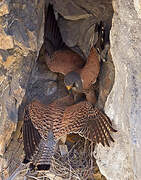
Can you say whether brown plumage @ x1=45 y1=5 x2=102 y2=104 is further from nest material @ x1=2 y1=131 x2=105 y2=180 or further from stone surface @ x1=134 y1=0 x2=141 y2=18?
stone surface @ x1=134 y1=0 x2=141 y2=18

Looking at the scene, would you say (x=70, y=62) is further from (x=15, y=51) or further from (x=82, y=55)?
(x=15, y=51)

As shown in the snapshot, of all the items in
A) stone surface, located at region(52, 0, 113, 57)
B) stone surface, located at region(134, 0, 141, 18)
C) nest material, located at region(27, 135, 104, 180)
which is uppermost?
stone surface, located at region(134, 0, 141, 18)

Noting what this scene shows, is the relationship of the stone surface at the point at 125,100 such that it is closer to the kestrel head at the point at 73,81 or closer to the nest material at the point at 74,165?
the nest material at the point at 74,165

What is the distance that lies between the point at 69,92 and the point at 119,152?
0.79 meters

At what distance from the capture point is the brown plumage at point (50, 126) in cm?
245

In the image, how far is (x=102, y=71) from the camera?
2.84m

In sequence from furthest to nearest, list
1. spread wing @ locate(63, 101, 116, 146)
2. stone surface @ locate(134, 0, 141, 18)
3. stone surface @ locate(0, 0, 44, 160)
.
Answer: spread wing @ locate(63, 101, 116, 146) → stone surface @ locate(0, 0, 44, 160) → stone surface @ locate(134, 0, 141, 18)

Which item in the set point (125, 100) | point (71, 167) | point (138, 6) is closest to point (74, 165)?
point (71, 167)

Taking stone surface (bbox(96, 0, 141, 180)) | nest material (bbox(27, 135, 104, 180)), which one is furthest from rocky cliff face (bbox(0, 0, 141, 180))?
nest material (bbox(27, 135, 104, 180))

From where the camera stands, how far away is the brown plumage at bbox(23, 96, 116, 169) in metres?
2.45

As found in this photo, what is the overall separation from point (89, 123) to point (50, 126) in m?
0.27

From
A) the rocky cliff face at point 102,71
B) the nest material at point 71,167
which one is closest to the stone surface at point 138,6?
the rocky cliff face at point 102,71

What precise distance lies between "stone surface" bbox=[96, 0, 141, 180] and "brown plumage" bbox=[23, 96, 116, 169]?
6.4 inches

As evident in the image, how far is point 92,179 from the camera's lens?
2.65 m
